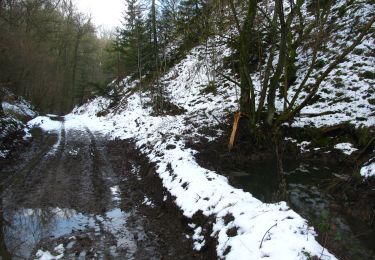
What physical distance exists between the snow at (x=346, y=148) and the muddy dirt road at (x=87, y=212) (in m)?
5.95

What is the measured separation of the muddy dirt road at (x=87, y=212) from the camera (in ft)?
19.6

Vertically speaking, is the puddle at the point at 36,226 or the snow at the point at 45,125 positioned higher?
the snow at the point at 45,125

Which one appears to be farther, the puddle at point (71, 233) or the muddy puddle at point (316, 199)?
the muddy puddle at point (316, 199)

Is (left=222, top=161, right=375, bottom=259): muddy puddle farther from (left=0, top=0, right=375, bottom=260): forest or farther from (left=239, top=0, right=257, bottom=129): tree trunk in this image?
(left=239, top=0, right=257, bottom=129): tree trunk

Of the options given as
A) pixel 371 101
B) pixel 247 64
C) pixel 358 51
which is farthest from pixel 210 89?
pixel 371 101

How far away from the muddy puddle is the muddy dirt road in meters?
2.35

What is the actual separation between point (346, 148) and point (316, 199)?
3.28 meters

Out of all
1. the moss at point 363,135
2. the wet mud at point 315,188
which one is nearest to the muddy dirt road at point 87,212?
the wet mud at point 315,188

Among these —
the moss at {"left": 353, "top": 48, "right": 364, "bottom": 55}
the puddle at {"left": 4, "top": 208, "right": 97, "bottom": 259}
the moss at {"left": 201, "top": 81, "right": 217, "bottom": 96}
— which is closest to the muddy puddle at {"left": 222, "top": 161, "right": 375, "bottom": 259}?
the puddle at {"left": 4, "top": 208, "right": 97, "bottom": 259}

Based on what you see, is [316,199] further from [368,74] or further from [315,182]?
[368,74]

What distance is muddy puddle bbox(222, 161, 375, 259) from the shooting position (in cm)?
616

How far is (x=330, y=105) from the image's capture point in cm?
1324

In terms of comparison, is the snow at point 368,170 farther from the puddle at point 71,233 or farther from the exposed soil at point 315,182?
the puddle at point 71,233

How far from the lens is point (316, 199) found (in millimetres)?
8562
